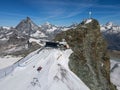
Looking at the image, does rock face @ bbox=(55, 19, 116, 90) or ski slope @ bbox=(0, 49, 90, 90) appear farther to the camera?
rock face @ bbox=(55, 19, 116, 90)

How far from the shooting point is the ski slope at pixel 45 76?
72.6 feet

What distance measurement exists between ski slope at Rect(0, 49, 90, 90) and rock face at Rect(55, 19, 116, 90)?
5.38ft

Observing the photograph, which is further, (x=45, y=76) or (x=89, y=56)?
(x=89, y=56)

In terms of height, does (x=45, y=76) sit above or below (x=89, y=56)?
below

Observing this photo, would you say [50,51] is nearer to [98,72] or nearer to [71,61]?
[71,61]

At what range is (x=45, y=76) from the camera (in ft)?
75.6

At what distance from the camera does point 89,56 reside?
29.7m

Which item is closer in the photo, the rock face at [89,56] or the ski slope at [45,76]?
the ski slope at [45,76]

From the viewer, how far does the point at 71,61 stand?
26453mm

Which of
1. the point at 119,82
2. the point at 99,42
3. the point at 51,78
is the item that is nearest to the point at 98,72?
the point at 99,42

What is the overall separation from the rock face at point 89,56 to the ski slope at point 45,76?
164 centimetres

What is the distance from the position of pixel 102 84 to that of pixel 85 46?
619 cm

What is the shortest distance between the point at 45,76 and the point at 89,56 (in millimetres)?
9307

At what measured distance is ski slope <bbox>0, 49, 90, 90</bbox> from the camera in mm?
22141
